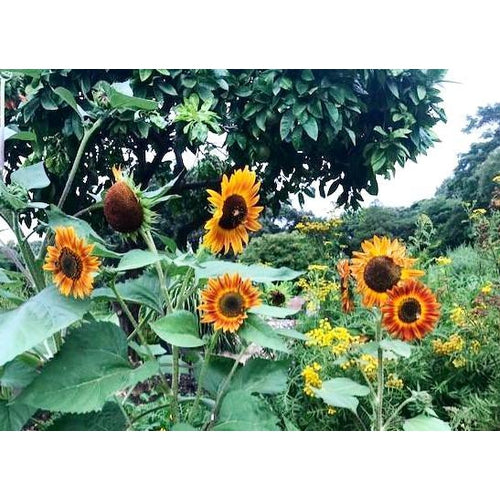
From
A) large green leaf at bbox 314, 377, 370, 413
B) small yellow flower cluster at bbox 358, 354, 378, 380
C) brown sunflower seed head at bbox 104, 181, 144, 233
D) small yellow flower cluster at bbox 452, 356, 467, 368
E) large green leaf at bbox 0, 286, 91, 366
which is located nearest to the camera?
large green leaf at bbox 0, 286, 91, 366

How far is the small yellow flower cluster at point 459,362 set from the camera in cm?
142

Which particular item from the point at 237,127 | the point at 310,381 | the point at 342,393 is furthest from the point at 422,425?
the point at 237,127

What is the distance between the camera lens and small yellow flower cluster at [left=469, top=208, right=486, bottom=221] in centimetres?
155

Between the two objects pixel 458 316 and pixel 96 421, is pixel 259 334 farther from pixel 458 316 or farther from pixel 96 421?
pixel 458 316

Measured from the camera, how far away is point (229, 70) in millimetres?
1580

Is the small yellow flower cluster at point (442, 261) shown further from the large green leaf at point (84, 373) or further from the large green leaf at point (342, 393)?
the large green leaf at point (84, 373)

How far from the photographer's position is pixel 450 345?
4.68 ft

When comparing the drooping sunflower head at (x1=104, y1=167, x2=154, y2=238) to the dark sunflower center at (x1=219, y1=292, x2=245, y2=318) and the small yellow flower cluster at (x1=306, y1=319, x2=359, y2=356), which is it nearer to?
the dark sunflower center at (x1=219, y1=292, x2=245, y2=318)

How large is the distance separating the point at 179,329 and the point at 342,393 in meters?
0.38

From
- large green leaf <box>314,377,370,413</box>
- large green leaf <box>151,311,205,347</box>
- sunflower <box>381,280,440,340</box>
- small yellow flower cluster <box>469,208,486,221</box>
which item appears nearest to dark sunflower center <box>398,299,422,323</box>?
sunflower <box>381,280,440,340</box>

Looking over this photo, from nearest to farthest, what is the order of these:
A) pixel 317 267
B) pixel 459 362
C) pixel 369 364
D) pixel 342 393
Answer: pixel 342 393
pixel 369 364
pixel 459 362
pixel 317 267

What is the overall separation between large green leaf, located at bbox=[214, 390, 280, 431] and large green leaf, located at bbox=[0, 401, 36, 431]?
33 cm
